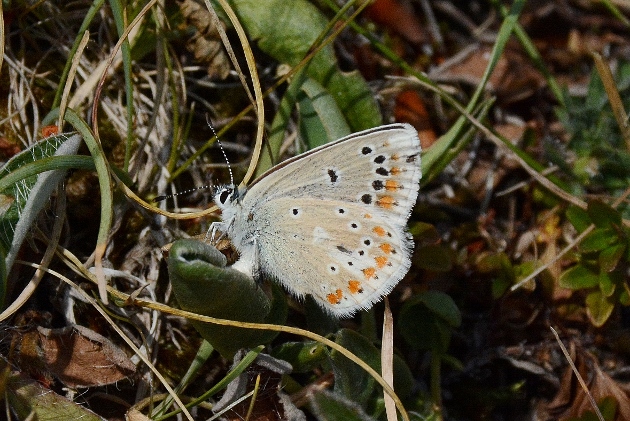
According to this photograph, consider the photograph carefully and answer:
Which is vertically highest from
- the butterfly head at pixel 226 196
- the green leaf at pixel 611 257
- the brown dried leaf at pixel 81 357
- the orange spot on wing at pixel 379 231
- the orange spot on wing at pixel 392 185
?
the butterfly head at pixel 226 196

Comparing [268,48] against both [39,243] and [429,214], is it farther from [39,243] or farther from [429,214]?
[39,243]

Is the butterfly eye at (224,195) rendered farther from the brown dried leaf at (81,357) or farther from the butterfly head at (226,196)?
the brown dried leaf at (81,357)

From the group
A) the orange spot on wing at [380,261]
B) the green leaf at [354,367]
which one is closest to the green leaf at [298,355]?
the green leaf at [354,367]

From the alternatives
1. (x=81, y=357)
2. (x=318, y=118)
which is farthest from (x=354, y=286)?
(x=81, y=357)

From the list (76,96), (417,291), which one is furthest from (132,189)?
(417,291)

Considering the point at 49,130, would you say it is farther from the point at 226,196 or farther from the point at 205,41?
the point at 205,41
